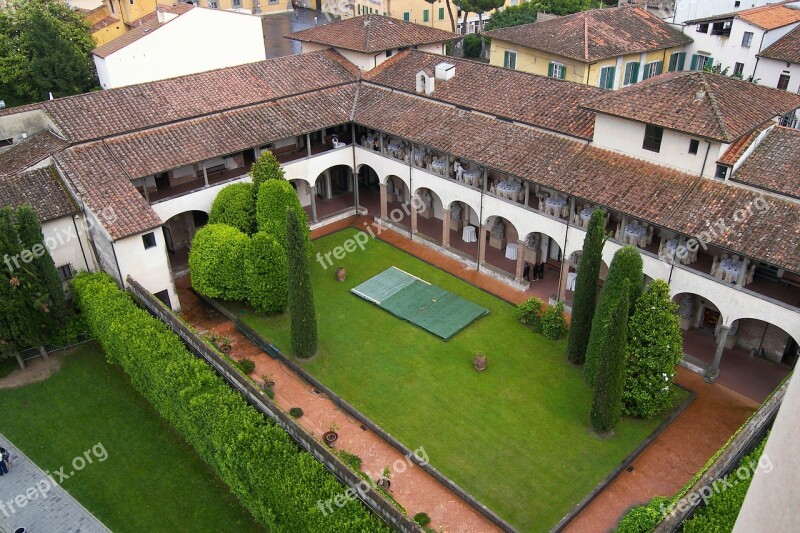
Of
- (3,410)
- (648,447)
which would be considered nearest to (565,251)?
(648,447)

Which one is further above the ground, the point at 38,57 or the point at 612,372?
the point at 38,57

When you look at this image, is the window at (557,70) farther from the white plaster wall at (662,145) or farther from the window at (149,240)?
the window at (149,240)

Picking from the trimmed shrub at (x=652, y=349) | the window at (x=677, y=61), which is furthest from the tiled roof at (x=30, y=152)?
the window at (x=677, y=61)

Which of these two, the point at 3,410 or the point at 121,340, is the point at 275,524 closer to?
the point at 121,340

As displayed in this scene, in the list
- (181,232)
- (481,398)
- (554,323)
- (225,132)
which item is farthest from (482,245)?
(181,232)

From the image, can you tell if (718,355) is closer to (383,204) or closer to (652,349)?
(652,349)
